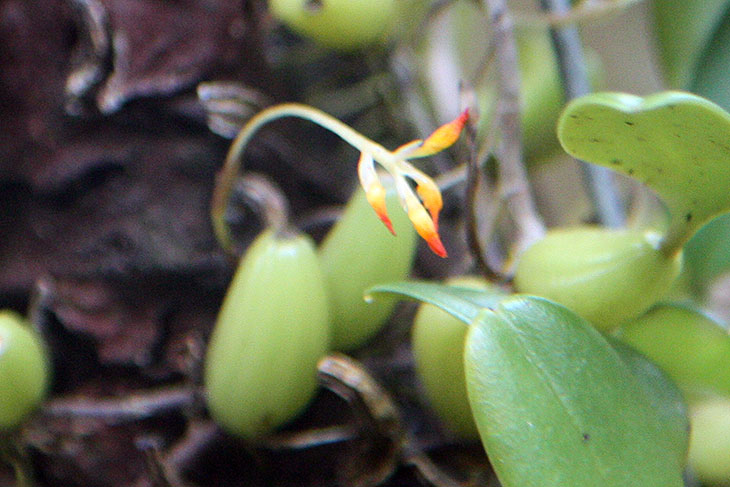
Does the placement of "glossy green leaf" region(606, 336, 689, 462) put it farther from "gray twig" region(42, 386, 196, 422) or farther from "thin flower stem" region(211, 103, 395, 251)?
"gray twig" region(42, 386, 196, 422)

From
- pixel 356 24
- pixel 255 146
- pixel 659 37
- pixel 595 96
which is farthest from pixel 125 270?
pixel 659 37

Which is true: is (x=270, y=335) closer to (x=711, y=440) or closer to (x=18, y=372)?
(x=18, y=372)

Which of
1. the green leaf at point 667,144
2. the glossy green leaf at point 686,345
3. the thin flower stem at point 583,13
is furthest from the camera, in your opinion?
the thin flower stem at point 583,13

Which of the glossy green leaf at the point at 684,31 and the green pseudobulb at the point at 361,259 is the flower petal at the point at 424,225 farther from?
the glossy green leaf at the point at 684,31

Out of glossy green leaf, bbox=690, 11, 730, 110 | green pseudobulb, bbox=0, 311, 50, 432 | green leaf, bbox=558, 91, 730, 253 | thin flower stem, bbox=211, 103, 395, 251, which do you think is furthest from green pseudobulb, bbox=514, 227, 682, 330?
green pseudobulb, bbox=0, 311, 50, 432

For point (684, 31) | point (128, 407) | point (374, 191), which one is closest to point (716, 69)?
point (684, 31)

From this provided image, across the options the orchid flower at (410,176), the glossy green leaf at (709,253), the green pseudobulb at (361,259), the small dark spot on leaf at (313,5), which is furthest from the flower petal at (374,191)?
the glossy green leaf at (709,253)

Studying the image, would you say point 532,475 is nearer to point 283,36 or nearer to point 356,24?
point 356,24
